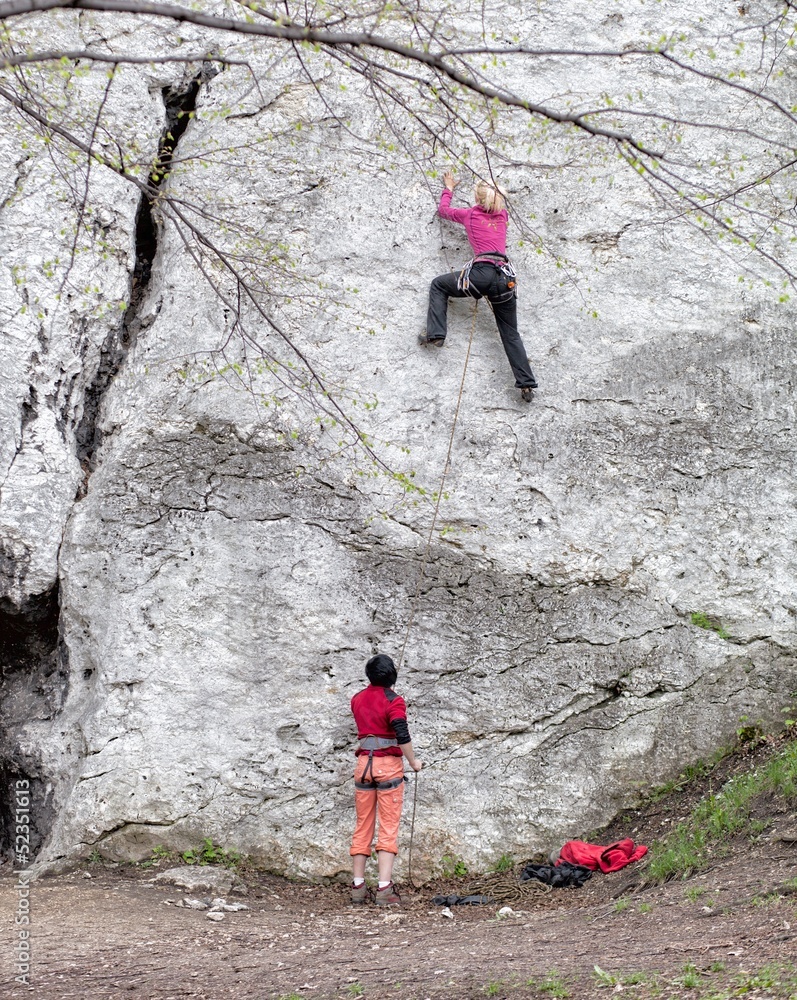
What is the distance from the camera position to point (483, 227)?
723 cm

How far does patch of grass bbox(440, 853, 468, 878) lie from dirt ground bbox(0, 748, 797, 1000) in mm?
64

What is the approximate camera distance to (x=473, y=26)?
8.42 m

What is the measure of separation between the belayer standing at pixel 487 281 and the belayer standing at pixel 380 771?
287 centimetres

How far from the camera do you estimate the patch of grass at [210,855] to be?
6.41 meters

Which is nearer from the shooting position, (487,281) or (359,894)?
(359,894)

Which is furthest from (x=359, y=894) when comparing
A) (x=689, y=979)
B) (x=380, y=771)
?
(x=689, y=979)

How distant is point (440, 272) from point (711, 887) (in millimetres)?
5204

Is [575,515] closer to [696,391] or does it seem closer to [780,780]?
[696,391]

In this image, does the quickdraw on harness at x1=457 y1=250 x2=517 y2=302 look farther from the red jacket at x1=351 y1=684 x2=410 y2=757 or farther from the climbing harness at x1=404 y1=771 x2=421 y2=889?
the climbing harness at x1=404 y1=771 x2=421 y2=889

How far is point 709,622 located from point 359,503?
2.98 metres

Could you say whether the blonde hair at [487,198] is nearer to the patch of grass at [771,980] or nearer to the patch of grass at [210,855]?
the patch of grass at [210,855]

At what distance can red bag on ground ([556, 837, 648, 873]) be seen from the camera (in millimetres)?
6121

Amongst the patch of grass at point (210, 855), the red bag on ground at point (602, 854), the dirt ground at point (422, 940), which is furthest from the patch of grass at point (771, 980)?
the patch of grass at point (210, 855)

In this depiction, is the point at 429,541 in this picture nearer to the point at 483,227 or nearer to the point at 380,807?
the point at 380,807
